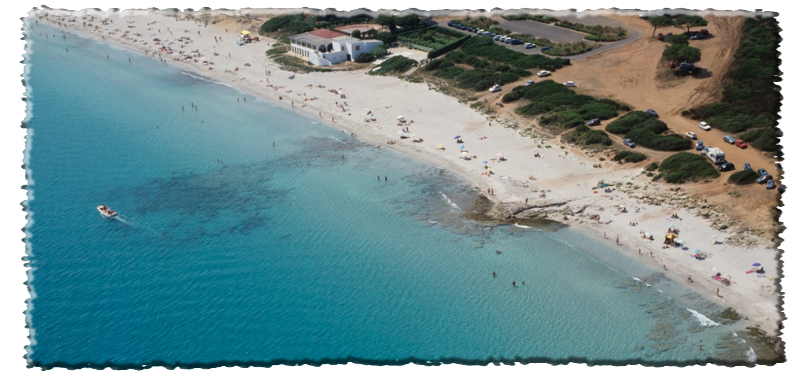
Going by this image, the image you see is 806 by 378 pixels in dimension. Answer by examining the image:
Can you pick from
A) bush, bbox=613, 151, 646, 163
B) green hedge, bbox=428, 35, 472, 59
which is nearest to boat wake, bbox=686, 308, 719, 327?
bush, bbox=613, 151, 646, 163

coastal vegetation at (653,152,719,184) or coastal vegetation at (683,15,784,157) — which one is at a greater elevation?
coastal vegetation at (683,15,784,157)

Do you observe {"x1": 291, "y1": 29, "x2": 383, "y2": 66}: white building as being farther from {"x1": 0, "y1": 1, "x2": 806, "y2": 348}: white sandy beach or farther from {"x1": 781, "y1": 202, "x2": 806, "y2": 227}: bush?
{"x1": 781, "y1": 202, "x2": 806, "y2": 227}: bush

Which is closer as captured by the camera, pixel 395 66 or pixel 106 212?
pixel 106 212

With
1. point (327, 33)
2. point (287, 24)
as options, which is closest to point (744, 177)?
point (327, 33)

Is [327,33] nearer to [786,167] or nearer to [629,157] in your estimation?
[629,157]

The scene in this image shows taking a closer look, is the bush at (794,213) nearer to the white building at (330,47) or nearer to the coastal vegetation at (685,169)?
the coastal vegetation at (685,169)

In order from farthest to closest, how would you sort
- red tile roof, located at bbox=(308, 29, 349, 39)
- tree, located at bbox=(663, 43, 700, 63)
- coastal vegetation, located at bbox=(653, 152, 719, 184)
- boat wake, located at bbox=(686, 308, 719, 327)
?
red tile roof, located at bbox=(308, 29, 349, 39) < tree, located at bbox=(663, 43, 700, 63) < coastal vegetation, located at bbox=(653, 152, 719, 184) < boat wake, located at bbox=(686, 308, 719, 327)
